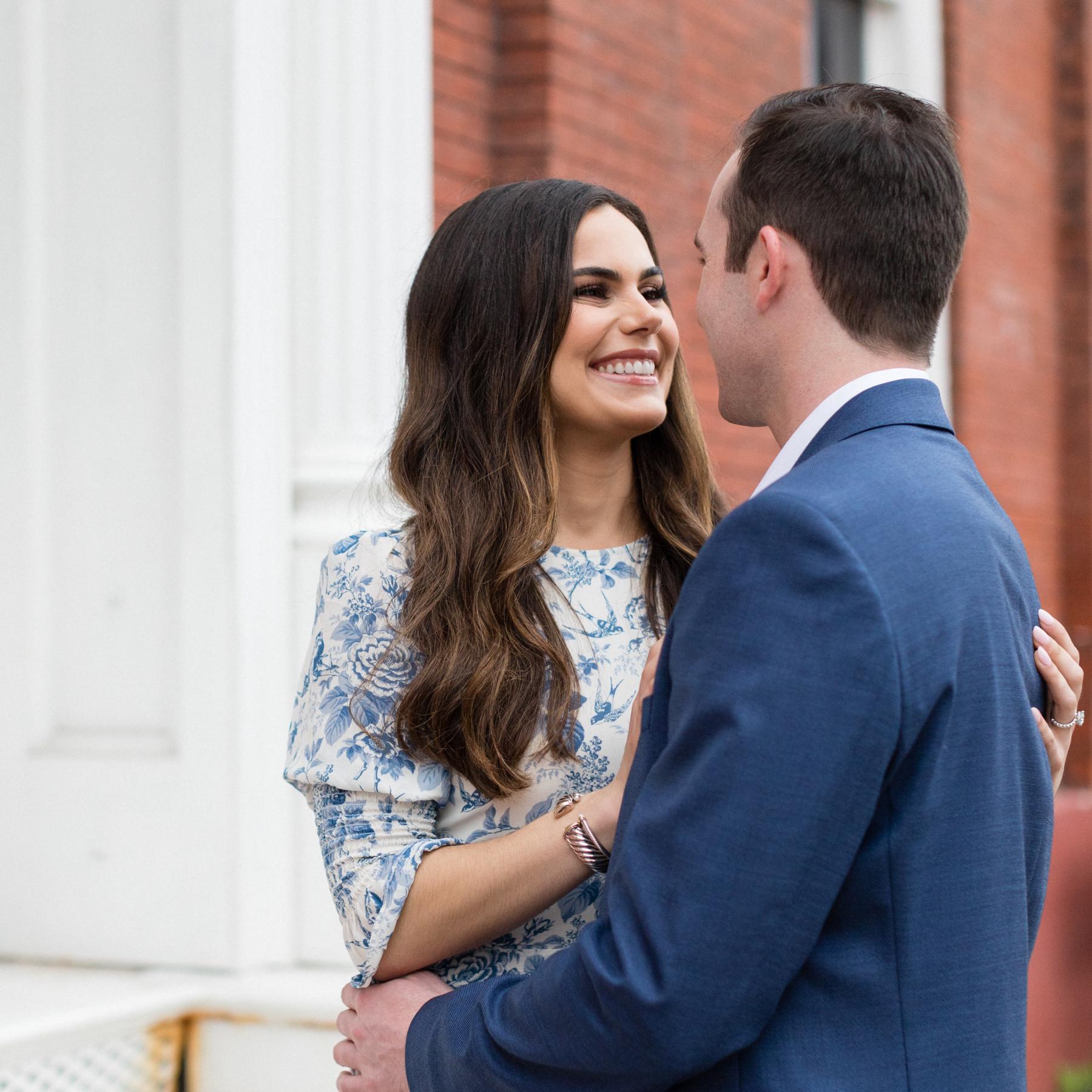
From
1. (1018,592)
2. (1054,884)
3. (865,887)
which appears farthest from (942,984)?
(1054,884)

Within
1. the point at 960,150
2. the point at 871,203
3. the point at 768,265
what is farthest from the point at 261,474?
the point at 960,150

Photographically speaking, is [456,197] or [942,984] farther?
[456,197]

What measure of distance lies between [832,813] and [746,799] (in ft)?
0.26

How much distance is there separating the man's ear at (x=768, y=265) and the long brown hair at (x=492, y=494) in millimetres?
502

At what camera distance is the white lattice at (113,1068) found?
2615mm

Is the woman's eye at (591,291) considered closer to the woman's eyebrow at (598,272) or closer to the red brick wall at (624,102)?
the woman's eyebrow at (598,272)

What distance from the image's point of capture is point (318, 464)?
3.20 meters

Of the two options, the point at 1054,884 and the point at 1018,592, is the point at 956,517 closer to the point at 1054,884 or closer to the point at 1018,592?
the point at 1018,592

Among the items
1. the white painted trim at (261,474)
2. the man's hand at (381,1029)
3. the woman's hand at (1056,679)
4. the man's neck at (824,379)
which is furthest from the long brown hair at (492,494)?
the white painted trim at (261,474)

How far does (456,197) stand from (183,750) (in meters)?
1.70

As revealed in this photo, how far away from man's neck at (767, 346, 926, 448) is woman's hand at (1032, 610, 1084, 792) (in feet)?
1.07

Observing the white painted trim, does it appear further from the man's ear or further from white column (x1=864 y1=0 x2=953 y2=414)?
white column (x1=864 y1=0 x2=953 y2=414)

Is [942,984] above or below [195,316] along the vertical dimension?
below

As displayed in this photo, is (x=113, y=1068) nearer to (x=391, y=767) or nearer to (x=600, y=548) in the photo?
(x=391, y=767)
